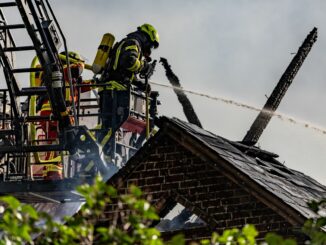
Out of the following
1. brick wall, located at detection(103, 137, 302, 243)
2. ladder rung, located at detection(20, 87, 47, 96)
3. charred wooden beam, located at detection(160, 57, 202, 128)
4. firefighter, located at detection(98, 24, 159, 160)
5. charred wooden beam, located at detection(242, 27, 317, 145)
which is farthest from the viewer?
charred wooden beam, located at detection(160, 57, 202, 128)

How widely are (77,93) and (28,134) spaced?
3.97 ft

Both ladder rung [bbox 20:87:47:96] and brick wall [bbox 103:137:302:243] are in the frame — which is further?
ladder rung [bbox 20:87:47:96]

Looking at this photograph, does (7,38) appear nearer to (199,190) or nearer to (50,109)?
(50,109)

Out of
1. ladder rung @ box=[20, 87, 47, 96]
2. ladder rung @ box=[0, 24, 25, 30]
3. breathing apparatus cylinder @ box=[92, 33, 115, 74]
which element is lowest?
ladder rung @ box=[20, 87, 47, 96]

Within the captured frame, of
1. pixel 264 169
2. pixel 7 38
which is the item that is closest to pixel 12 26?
pixel 7 38

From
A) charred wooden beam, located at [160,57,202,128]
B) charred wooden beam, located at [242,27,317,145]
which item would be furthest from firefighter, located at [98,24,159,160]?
charred wooden beam, located at [160,57,202,128]

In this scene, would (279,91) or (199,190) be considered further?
(279,91)

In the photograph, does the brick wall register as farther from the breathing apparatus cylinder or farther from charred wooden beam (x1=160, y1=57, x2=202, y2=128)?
charred wooden beam (x1=160, y1=57, x2=202, y2=128)

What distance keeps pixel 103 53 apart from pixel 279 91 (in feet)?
14.8

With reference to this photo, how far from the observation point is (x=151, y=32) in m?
21.0

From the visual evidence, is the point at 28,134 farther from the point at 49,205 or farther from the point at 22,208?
the point at 22,208

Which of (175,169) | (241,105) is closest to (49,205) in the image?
(241,105)

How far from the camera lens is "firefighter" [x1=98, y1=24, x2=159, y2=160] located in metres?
19.9

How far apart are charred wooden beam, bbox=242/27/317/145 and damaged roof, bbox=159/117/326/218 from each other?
5997 mm
